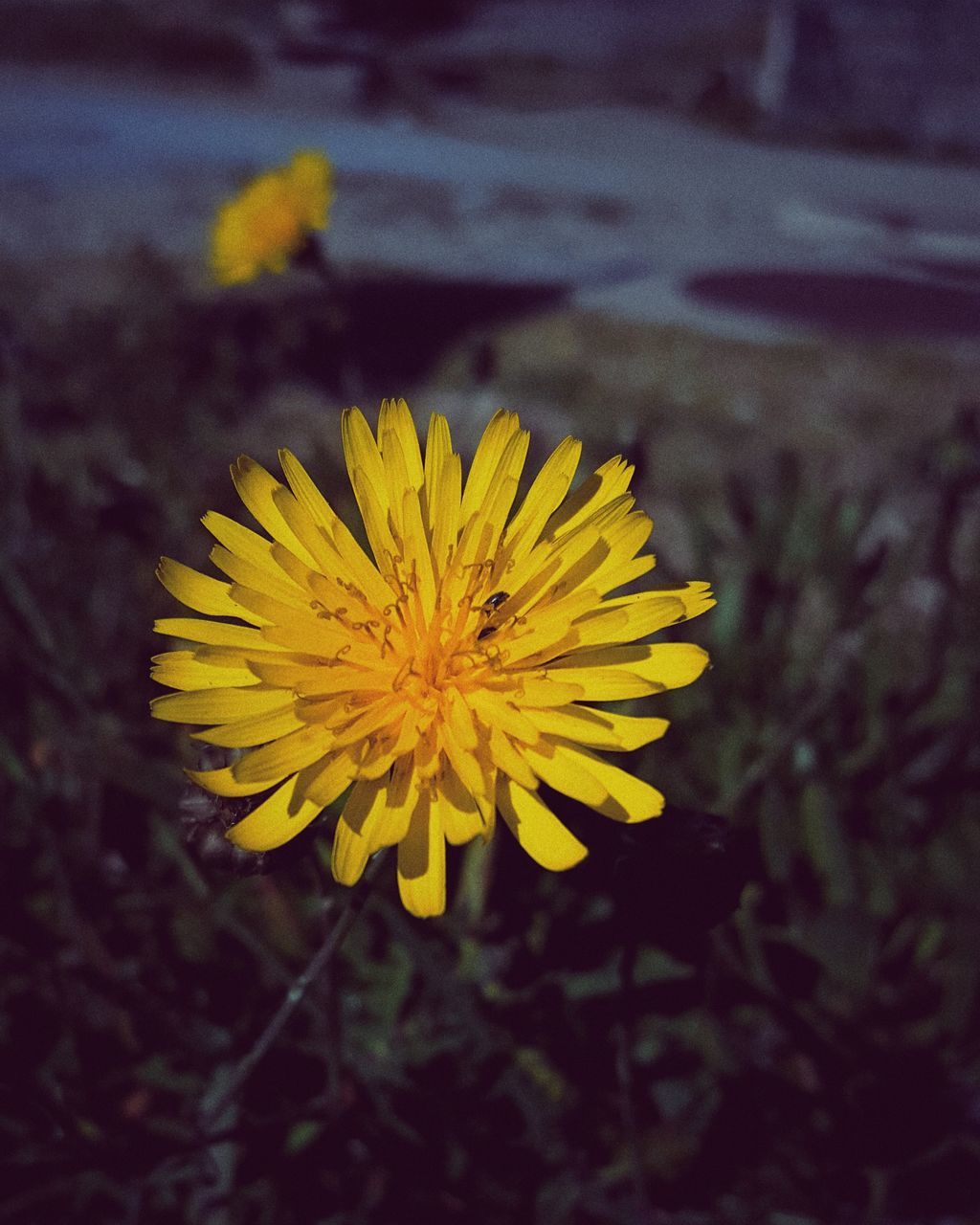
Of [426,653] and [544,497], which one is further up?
[544,497]

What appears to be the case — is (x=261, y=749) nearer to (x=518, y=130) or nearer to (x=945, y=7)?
(x=945, y=7)

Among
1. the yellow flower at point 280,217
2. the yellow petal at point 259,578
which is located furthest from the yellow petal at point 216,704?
the yellow flower at point 280,217

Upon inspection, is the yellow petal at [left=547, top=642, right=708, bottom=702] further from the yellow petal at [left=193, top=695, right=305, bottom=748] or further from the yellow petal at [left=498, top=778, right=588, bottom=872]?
the yellow petal at [left=193, top=695, right=305, bottom=748]

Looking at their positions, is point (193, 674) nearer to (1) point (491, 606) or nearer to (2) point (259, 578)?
(2) point (259, 578)

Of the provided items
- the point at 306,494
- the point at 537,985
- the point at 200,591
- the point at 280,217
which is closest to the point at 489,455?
the point at 306,494

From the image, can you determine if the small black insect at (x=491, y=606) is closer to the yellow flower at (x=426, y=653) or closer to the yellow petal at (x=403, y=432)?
the yellow flower at (x=426, y=653)

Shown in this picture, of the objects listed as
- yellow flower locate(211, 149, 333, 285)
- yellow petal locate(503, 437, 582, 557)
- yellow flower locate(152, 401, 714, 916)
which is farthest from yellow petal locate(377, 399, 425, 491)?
yellow flower locate(211, 149, 333, 285)
